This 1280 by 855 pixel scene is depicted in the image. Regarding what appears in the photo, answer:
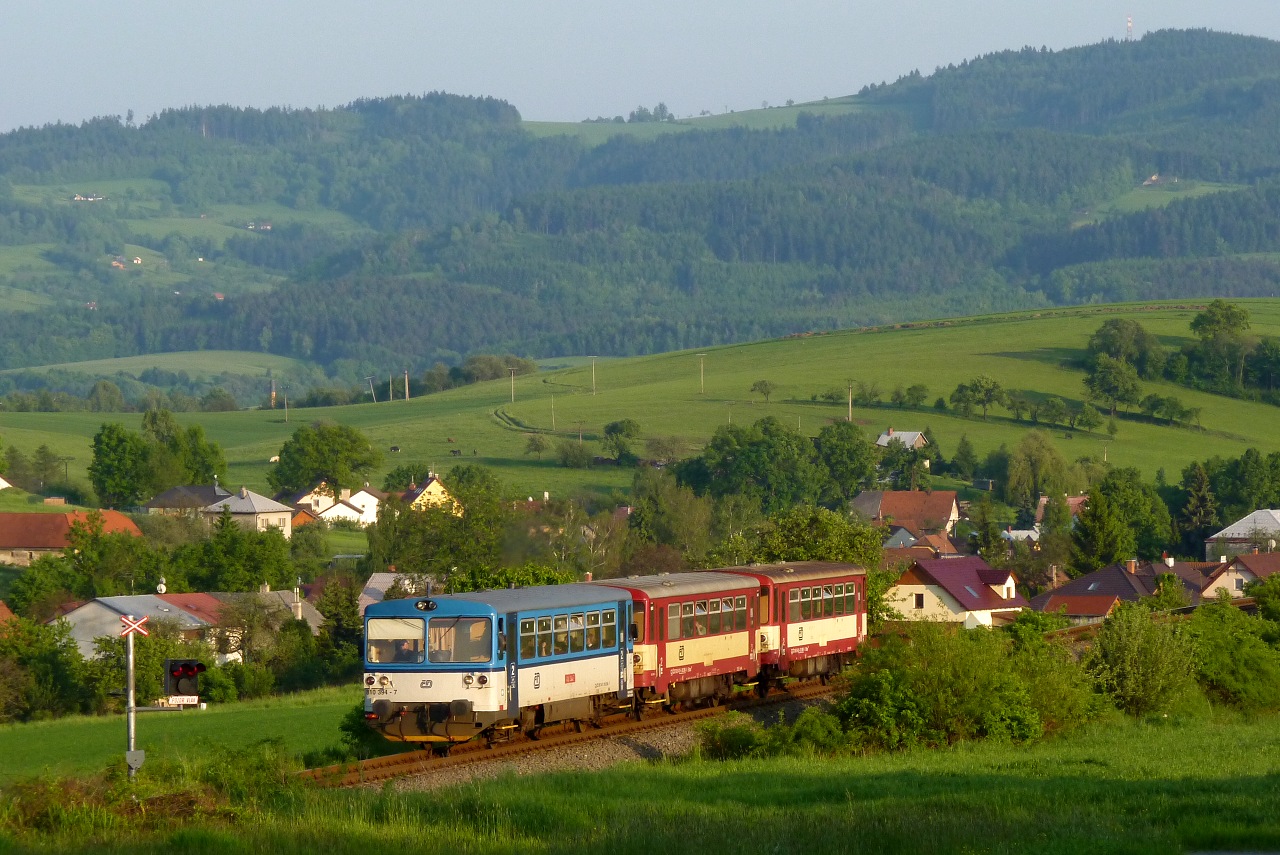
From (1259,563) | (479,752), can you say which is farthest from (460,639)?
(1259,563)

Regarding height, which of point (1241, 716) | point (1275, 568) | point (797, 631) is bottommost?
point (1275, 568)

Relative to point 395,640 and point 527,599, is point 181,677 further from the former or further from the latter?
point 527,599

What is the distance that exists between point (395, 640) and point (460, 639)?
4.10 feet

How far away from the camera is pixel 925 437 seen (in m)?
151

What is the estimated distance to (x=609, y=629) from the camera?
3192 centimetres

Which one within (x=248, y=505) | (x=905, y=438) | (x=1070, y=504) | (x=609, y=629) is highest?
(x=609, y=629)

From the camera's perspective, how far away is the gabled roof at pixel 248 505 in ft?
431

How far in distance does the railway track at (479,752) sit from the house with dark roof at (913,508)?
9809 centimetres

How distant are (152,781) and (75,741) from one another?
28.9 metres

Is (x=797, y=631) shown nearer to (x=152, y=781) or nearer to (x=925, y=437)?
(x=152, y=781)

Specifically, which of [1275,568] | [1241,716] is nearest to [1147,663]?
[1241,716]

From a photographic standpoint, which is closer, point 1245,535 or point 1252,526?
point 1245,535

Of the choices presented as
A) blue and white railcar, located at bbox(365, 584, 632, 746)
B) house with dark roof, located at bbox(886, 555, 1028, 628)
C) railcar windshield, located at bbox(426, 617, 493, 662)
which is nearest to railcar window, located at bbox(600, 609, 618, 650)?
blue and white railcar, located at bbox(365, 584, 632, 746)

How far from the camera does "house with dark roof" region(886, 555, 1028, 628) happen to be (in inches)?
3216
